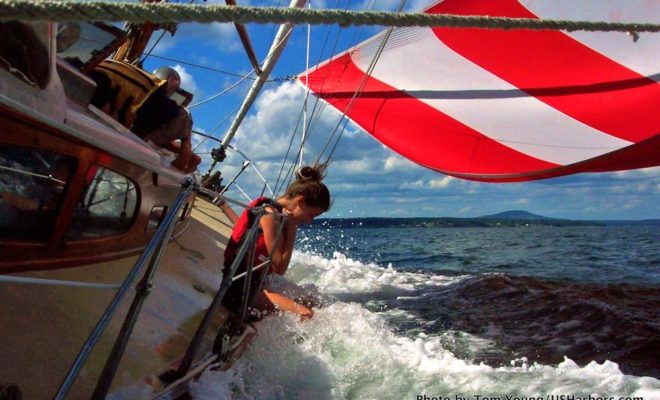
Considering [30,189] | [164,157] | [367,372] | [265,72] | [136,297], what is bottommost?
[367,372]

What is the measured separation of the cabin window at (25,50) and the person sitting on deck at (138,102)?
7.07 feet

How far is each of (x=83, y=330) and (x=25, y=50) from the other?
1315mm

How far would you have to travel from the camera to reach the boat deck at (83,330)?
2039 millimetres

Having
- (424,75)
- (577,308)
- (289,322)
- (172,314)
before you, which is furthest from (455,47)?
(172,314)

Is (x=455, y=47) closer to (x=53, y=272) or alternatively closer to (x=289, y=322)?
(x=289, y=322)

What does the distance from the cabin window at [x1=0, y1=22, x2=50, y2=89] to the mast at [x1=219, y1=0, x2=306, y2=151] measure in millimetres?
5402

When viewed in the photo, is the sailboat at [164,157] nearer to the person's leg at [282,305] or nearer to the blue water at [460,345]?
the person's leg at [282,305]

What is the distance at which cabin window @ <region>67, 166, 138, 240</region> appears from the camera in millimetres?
2771

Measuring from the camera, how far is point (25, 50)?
1729mm

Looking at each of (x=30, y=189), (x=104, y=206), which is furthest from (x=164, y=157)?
(x=30, y=189)

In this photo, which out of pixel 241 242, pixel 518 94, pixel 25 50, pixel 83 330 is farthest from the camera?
pixel 518 94

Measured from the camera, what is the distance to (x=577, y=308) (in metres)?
6.29

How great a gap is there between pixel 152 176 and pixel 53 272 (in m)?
1.00

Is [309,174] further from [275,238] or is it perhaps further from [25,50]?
[25,50]
